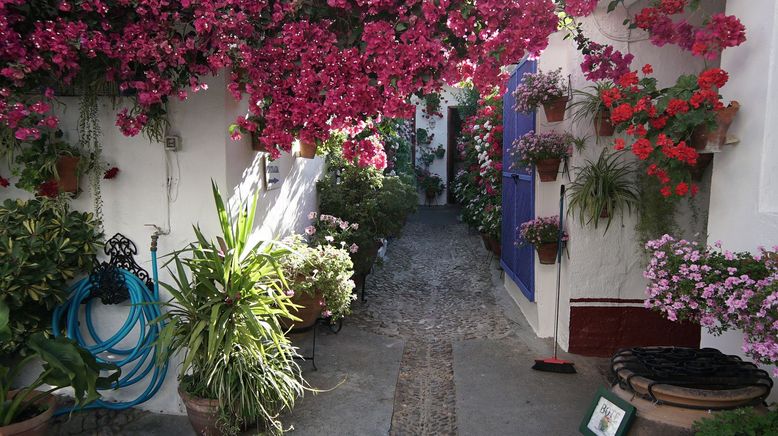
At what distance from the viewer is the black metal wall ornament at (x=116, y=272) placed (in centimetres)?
374

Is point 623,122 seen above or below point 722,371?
above

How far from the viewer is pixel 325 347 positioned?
5055 millimetres

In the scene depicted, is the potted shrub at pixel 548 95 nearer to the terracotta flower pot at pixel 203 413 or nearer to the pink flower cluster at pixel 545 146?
the pink flower cluster at pixel 545 146

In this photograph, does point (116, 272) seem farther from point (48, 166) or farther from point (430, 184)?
point (430, 184)

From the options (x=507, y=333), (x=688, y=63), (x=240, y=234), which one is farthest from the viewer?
(x=507, y=333)

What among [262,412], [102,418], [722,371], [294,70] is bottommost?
[102,418]

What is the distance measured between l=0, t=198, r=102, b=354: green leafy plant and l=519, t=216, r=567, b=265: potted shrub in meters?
3.43

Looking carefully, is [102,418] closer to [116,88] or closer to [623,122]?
[116,88]

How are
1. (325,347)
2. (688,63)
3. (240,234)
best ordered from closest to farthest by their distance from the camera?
1. (240,234)
2. (688,63)
3. (325,347)

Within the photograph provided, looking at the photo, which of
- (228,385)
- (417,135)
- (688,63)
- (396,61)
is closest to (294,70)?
(396,61)

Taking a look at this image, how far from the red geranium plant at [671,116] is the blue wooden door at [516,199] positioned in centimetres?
197

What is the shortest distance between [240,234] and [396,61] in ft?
4.78

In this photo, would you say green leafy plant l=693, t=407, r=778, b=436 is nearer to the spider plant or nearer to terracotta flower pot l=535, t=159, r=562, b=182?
the spider plant

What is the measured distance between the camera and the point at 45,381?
127 inches
